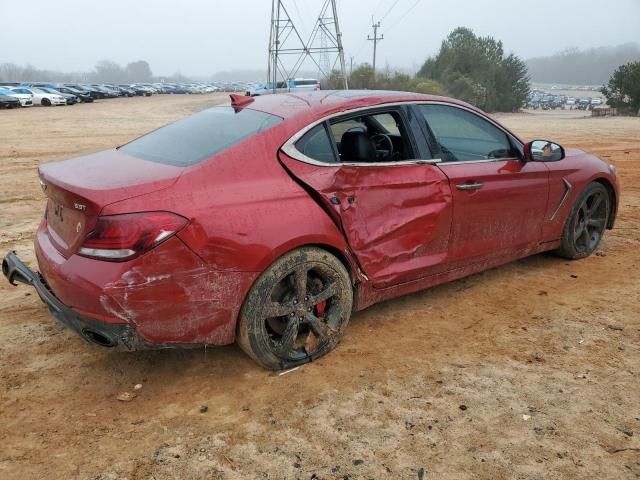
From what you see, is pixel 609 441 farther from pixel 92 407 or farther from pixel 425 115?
pixel 92 407

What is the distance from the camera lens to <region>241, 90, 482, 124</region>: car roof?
11.1 feet

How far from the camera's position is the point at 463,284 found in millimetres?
4602

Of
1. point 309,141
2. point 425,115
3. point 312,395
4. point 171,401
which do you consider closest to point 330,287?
point 312,395

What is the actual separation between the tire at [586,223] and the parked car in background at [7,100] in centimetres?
3585

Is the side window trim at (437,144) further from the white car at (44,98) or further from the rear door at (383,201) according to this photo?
the white car at (44,98)

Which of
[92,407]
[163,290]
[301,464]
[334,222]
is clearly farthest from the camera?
[334,222]

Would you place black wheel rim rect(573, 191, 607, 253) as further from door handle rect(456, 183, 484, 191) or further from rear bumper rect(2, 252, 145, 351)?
rear bumper rect(2, 252, 145, 351)

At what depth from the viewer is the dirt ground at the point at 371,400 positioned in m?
2.49

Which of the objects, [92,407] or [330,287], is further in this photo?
[330,287]

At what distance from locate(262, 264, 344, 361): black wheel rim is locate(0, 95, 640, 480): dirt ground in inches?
5.7

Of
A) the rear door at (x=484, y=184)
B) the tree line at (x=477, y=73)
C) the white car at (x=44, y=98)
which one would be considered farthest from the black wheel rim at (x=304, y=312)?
the tree line at (x=477, y=73)

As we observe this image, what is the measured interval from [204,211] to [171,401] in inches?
41.6

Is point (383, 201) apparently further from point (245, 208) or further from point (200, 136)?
point (200, 136)

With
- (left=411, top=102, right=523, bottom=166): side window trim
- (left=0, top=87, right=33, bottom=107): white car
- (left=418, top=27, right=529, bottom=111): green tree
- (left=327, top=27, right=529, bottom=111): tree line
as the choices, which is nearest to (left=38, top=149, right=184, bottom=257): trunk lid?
(left=411, top=102, right=523, bottom=166): side window trim
